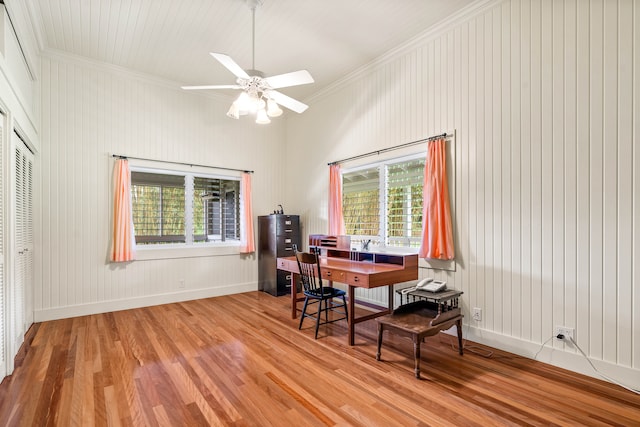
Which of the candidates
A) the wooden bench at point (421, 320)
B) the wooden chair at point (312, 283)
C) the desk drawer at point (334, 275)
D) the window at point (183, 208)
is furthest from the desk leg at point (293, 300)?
the window at point (183, 208)

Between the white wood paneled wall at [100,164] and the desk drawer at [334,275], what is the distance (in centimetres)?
240

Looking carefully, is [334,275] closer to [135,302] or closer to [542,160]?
[542,160]

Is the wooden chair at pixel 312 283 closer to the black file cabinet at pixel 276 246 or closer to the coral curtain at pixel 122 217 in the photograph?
the black file cabinet at pixel 276 246

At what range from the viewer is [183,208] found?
497 cm

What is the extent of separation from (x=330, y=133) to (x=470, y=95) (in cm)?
219

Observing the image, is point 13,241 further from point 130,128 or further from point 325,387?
point 325,387

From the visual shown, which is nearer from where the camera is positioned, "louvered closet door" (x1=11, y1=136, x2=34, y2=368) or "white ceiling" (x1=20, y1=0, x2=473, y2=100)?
"louvered closet door" (x1=11, y1=136, x2=34, y2=368)

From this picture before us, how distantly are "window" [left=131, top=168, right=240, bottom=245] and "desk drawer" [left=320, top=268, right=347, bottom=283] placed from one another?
2.51m

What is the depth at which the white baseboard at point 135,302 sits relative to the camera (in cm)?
383

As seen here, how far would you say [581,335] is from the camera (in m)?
2.48

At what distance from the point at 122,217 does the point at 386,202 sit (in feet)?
Answer: 11.3

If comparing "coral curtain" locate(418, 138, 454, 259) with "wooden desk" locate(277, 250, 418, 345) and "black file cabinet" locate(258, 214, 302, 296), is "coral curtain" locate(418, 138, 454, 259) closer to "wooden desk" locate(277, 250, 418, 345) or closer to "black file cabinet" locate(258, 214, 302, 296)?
"wooden desk" locate(277, 250, 418, 345)

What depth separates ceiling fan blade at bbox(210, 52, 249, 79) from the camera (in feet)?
8.04

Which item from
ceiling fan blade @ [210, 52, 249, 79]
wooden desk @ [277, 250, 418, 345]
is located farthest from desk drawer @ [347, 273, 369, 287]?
ceiling fan blade @ [210, 52, 249, 79]
